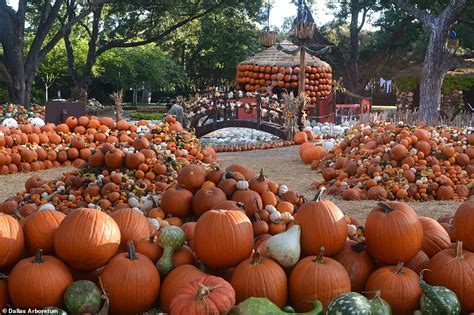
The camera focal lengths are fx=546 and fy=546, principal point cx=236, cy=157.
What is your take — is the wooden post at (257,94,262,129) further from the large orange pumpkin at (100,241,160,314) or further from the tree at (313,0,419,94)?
the tree at (313,0,419,94)

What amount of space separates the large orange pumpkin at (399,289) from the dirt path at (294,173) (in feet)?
12.3

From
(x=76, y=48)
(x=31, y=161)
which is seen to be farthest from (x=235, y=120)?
(x=76, y=48)

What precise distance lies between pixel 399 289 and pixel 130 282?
154 centimetres

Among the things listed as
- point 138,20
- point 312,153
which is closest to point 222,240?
point 312,153

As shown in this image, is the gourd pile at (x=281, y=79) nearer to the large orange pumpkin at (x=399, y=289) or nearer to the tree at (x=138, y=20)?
the tree at (x=138, y=20)

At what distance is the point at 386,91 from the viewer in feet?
158

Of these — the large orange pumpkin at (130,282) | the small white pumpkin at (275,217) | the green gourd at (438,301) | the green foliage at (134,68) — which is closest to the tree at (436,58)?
the small white pumpkin at (275,217)

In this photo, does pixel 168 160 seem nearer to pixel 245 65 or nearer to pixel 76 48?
pixel 245 65

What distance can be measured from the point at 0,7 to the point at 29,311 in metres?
19.2

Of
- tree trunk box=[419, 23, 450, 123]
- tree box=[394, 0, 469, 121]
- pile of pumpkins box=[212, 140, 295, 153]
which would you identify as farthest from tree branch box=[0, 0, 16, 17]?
tree trunk box=[419, 23, 450, 123]

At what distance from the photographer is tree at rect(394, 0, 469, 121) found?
1638cm

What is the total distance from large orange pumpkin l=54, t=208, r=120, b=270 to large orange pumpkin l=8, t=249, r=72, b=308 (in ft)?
0.39

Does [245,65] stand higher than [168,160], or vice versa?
[245,65]

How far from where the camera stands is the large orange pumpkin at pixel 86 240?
3.10 m
